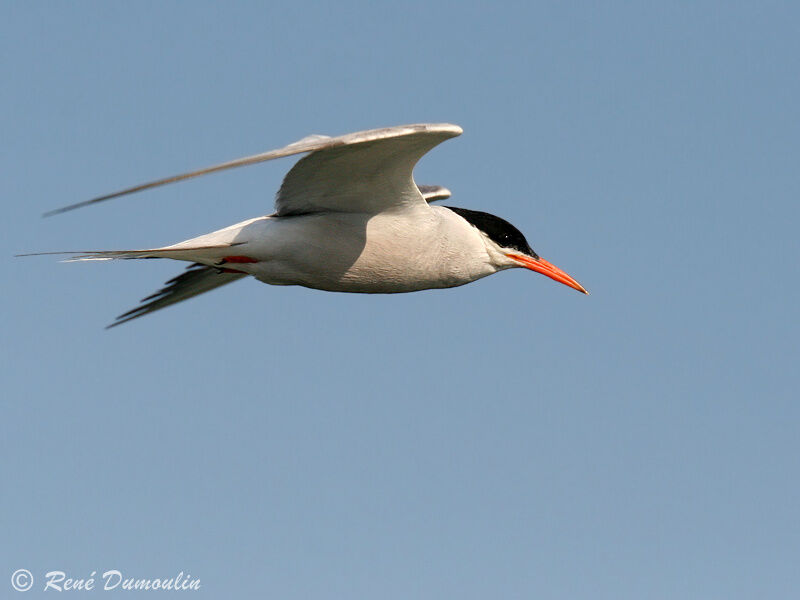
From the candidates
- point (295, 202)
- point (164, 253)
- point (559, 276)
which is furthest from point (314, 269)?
point (559, 276)

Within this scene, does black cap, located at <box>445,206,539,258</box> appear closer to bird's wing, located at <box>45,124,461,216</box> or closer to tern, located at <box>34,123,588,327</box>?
tern, located at <box>34,123,588,327</box>

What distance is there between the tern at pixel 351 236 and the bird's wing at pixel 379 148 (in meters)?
0.02

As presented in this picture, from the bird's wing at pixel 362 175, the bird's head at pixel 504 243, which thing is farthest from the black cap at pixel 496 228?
the bird's wing at pixel 362 175

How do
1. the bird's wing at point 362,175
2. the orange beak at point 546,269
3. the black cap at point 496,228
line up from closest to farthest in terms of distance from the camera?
the bird's wing at point 362,175 → the black cap at point 496,228 → the orange beak at point 546,269

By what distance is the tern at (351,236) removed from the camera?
27.2ft

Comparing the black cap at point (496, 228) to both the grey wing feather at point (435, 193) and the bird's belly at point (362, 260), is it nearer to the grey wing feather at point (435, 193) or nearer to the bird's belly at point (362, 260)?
the bird's belly at point (362, 260)

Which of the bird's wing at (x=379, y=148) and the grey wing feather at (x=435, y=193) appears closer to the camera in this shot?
the bird's wing at (x=379, y=148)

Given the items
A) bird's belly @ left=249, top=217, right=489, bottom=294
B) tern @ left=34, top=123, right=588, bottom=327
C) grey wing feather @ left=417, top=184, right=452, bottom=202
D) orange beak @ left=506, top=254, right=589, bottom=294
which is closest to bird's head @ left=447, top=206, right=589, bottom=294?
orange beak @ left=506, top=254, right=589, bottom=294

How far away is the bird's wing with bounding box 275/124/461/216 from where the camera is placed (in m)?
7.77

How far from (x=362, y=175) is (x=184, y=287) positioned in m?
3.18

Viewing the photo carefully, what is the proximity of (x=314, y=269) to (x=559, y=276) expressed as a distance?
2.78 meters

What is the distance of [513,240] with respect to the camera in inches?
384

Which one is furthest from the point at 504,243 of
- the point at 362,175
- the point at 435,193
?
the point at 362,175

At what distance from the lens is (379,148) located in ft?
25.9
